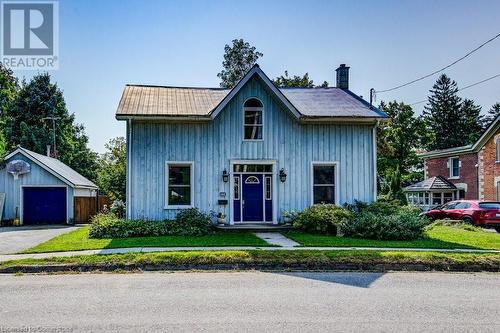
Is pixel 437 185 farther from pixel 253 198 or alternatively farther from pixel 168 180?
pixel 168 180

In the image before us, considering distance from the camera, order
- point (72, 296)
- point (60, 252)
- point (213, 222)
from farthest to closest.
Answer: point (213, 222)
point (60, 252)
point (72, 296)

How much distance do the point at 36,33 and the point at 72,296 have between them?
59.7ft

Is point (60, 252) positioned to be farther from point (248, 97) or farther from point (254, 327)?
point (248, 97)

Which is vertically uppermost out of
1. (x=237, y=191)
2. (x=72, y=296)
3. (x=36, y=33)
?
(x=36, y=33)

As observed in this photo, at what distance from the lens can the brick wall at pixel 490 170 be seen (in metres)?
29.6

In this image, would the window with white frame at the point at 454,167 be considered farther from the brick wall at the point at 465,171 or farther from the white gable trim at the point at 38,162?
the white gable trim at the point at 38,162

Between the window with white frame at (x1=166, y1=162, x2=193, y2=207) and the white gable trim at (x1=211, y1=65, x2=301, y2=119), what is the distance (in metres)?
2.40

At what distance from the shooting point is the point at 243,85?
1722cm

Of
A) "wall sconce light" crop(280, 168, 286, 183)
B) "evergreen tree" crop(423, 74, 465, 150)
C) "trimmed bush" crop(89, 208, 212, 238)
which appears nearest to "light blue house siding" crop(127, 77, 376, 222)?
"wall sconce light" crop(280, 168, 286, 183)

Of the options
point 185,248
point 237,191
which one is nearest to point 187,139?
point 237,191

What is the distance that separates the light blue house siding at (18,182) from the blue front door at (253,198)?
1239 cm

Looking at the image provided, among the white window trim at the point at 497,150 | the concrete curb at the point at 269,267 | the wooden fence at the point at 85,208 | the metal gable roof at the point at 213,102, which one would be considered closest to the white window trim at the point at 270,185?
the metal gable roof at the point at 213,102

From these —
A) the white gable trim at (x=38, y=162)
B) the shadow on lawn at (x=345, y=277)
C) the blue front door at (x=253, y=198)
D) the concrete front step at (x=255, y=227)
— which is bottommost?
the shadow on lawn at (x=345, y=277)

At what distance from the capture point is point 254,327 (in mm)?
5781
